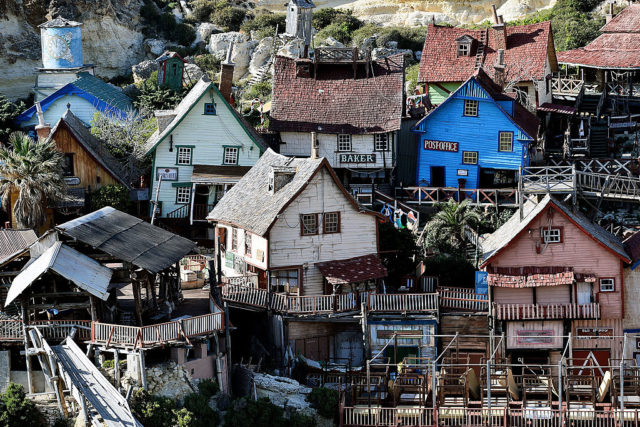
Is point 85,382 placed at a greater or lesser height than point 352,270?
lesser

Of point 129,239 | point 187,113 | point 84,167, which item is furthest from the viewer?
point 187,113

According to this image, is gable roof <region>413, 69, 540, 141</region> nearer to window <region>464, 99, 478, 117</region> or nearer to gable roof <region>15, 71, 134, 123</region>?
window <region>464, 99, 478, 117</region>

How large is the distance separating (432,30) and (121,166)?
22.3 meters

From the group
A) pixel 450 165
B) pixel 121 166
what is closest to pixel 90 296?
pixel 121 166

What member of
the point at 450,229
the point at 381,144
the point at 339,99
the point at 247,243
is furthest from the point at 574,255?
the point at 339,99

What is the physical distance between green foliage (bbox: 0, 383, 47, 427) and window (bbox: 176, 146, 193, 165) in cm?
1898

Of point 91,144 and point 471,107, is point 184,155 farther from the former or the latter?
point 471,107

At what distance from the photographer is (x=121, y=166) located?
70.5 m

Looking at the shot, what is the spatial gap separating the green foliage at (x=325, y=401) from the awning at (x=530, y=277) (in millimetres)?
8687

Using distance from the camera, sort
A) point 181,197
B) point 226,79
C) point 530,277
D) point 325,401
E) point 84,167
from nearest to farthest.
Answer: point 325,401 → point 530,277 → point 84,167 → point 181,197 → point 226,79

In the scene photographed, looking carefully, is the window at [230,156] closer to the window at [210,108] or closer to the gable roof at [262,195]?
the window at [210,108]

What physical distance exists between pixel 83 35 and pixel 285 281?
39.8 m

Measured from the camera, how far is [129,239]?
5691cm

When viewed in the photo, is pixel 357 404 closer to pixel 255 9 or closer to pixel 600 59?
pixel 600 59
